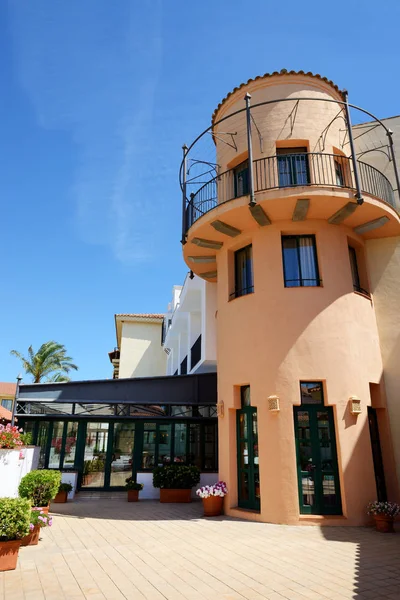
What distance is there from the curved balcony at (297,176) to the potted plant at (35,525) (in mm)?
8491

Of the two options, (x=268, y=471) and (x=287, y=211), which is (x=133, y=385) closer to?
(x=268, y=471)

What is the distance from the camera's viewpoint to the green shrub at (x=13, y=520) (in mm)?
6218

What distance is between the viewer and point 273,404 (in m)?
10.1

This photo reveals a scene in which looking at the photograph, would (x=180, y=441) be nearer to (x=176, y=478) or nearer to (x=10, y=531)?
(x=176, y=478)

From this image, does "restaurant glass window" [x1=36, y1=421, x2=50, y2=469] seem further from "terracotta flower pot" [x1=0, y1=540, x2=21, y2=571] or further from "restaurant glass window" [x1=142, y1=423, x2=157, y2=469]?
"terracotta flower pot" [x1=0, y1=540, x2=21, y2=571]

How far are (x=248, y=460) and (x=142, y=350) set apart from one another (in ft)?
78.7

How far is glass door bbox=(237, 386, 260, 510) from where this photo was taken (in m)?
10.5

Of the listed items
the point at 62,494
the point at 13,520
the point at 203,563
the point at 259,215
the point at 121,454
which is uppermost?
the point at 259,215

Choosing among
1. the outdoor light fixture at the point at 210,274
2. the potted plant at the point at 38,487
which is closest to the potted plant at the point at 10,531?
the potted plant at the point at 38,487

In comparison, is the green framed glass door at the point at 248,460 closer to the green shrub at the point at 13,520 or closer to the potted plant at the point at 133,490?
the potted plant at the point at 133,490

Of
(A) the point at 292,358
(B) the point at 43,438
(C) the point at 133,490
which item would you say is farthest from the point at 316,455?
(B) the point at 43,438

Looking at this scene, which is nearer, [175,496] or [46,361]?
[175,496]

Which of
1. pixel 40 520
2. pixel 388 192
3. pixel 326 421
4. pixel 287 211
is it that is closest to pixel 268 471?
pixel 326 421

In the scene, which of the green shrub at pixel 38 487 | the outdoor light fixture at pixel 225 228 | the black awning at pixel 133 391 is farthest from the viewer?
the black awning at pixel 133 391
